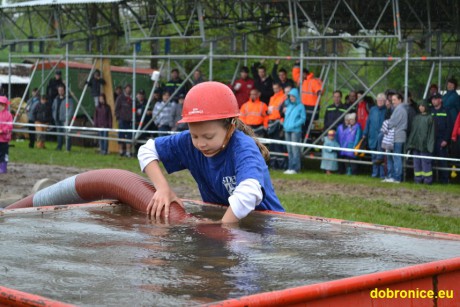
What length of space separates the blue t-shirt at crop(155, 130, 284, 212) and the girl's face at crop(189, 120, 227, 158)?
0.41 ft

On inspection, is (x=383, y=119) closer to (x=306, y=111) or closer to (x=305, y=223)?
(x=306, y=111)

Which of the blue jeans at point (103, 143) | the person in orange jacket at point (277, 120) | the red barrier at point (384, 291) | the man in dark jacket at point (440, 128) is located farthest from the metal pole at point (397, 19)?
the red barrier at point (384, 291)

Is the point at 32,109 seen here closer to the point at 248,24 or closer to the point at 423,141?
the point at 248,24

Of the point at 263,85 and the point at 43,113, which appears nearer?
the point at 263,85

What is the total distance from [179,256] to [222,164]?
1.49 meters

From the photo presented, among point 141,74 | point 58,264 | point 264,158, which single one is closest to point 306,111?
point 141,74

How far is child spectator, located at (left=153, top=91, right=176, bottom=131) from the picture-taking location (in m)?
21.5

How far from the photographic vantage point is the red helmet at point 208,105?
5.30 metres

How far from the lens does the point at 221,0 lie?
20.8 metres

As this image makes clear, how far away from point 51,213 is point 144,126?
1735cm

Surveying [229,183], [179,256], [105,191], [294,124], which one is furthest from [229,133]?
[294,124]

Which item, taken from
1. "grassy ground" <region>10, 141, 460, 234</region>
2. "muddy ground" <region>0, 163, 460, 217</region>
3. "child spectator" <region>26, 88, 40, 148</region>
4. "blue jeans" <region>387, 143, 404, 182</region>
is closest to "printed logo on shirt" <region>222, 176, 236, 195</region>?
"grassy ground" <region>10, 141, 460, 234</region>

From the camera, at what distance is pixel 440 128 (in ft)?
55.5

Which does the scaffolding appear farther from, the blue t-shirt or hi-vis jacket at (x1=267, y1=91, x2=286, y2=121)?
the blue t-shirt
